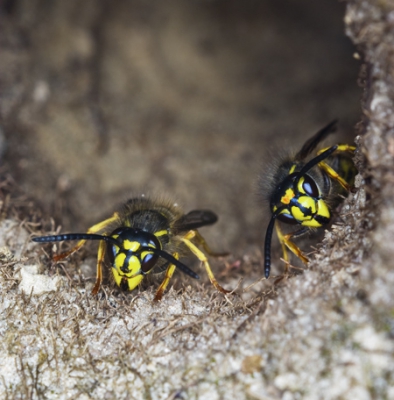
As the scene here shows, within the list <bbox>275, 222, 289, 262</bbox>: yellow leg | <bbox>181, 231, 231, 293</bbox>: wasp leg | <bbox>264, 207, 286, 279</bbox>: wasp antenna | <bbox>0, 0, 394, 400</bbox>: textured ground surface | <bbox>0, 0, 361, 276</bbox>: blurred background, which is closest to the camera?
<bbox>0, 0, 394, 400</bbox>: textured ground surface

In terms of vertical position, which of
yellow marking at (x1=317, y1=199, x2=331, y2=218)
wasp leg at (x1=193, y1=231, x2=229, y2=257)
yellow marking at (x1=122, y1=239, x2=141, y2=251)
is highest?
wasp leg at (x1=193, y1=231, x2=229, y2=257)

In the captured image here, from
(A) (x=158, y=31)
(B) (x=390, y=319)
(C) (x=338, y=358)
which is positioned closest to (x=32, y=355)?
(C) (x=338, y=358)

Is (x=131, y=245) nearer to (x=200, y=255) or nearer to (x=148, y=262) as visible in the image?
(x=148, y=262)

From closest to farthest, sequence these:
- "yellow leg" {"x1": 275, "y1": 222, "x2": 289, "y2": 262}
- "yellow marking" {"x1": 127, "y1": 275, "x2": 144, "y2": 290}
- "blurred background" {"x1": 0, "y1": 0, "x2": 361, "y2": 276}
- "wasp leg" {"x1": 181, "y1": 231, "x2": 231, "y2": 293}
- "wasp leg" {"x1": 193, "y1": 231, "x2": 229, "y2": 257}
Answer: "yellow marking" {"x1": 127, "y1": 275, "x2": 144, "y2": 290} → "wasp leg" {"x1": 181, "y1": 231, "x2": 231, "y2": 293} → "yellow leg" {"x1": 275, "y1": 222, "x2": 289, "y2": 262} → "wasp leg" {"x1": 193, "y1": 231, "x2": 229, "y2": 257} → "blurred background" {"x1": 0, "y1": 0, "x2": 361, "y2": 276}

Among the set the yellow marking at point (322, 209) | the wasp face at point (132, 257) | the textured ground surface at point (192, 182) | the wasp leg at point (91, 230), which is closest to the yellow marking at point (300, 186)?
the yellow marking at point (322, 209)

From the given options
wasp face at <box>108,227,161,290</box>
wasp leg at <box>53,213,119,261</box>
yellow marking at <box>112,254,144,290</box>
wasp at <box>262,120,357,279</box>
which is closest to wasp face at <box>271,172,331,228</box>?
wasp at <box>262,120,357,279</box>

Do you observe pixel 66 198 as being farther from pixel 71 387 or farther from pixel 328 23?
pixel 328 23

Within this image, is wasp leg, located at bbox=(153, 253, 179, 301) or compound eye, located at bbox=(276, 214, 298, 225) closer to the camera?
wasp leg, located at bbox=(153, 253, 179, 301)

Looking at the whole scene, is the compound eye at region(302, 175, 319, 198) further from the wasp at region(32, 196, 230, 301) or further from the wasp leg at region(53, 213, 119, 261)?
the wasp leg at region(53, 213, 119, 261)
